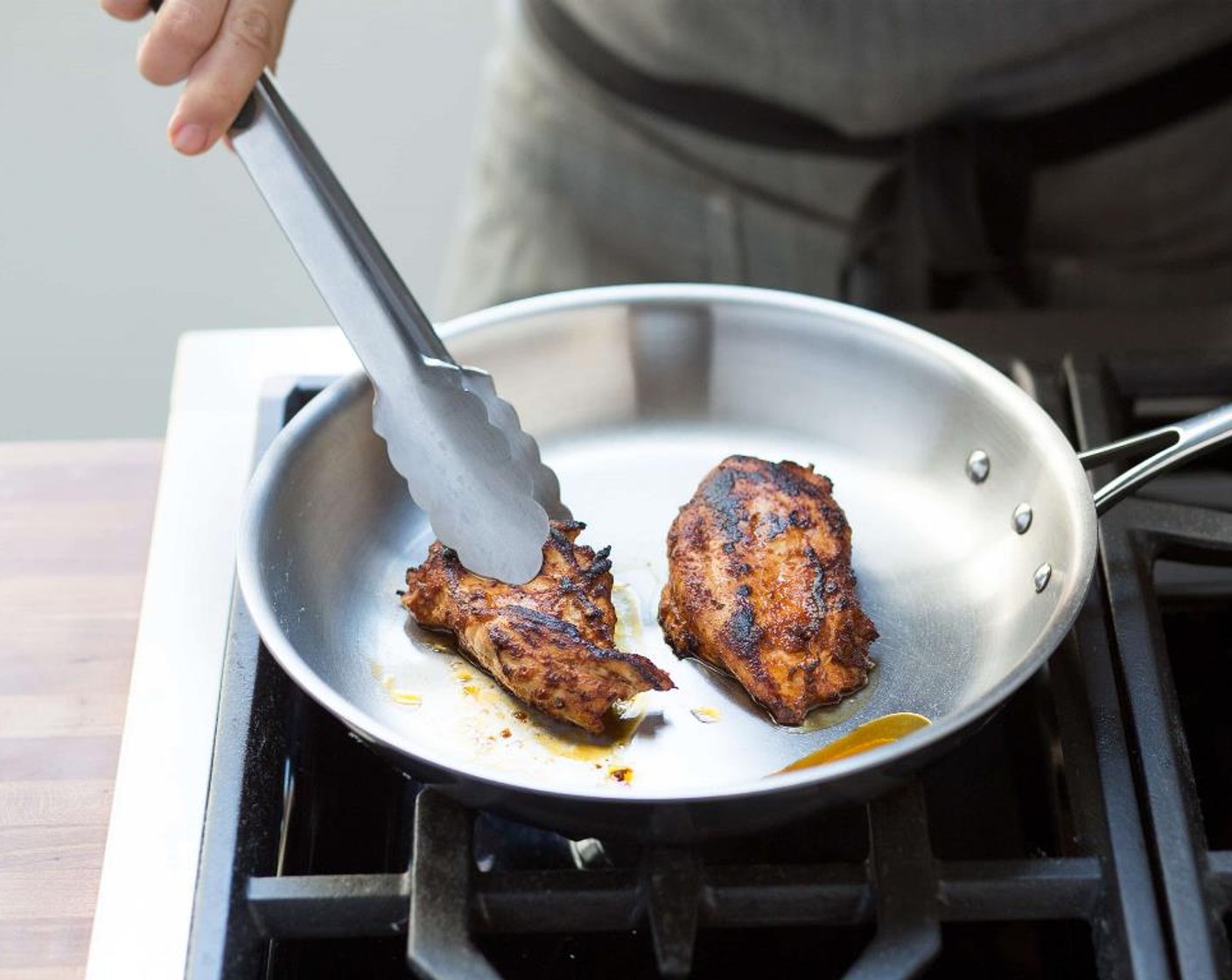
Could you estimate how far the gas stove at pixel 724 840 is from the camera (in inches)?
29.6

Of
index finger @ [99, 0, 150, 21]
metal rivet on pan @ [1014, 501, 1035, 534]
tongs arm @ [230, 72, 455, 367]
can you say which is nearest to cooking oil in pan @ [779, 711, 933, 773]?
metal rivet on pan @ [1014, 501, 1035, 534]

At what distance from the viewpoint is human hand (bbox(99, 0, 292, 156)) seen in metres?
0.90

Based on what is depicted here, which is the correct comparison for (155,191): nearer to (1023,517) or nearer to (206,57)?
(206,57)

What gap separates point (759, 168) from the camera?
1.49m

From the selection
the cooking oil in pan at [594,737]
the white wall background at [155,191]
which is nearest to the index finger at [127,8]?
the cooking oil in pan at [594,737]

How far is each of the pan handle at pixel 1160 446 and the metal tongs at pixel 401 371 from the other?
1.21 feet

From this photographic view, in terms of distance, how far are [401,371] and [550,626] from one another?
200 millimetres

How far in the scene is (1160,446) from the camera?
3.08 ft

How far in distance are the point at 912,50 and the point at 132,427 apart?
1523mm

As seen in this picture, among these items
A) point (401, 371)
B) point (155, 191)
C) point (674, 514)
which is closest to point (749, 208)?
point (674, 514)

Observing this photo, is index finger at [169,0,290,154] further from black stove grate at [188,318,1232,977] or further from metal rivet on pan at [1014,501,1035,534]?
metal rivet on pan at [1014,501,1035,534]

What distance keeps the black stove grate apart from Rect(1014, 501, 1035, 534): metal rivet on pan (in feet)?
0.18

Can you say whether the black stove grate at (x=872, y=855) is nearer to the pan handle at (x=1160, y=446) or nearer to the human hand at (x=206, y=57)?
the pan handle at (x=1160, y=446)

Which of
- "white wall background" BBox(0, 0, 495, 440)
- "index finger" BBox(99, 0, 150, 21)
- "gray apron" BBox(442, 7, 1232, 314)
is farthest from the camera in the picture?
"white wall background" BBox(0, 0, 495, 440)
